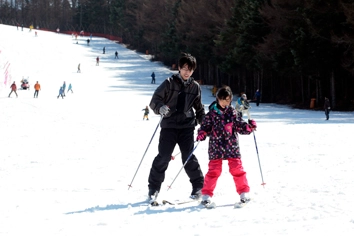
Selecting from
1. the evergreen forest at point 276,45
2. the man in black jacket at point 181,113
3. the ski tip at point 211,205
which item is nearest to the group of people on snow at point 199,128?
the man in black jacket at point 181,113

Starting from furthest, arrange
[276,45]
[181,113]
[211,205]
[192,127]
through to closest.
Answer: [276,45] → [192,127] → [181,113] → [211,205]

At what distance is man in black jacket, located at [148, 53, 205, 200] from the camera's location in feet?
23.7

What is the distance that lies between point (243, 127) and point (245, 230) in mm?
1579

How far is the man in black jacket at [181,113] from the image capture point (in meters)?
7.21

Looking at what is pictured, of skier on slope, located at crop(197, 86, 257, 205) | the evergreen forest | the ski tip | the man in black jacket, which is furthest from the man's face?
the evergreen forest

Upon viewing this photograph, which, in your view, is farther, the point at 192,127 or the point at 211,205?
the point at 192,127

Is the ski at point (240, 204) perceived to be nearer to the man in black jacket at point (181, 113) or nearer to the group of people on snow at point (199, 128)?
the group of people on snow at point (199, 128)

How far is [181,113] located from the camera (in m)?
7.29

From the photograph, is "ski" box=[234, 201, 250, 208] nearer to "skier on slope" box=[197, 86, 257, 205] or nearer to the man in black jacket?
"skier on slope" box=[197, 86, 257, 205]

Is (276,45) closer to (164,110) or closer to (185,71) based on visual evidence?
(185,71)

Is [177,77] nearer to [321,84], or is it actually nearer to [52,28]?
[321,84]

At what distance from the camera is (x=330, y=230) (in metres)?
5.62

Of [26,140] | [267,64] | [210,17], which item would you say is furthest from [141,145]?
[210,17]


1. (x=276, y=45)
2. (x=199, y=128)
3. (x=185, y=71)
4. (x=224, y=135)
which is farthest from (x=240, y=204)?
(x=276, y=45)
